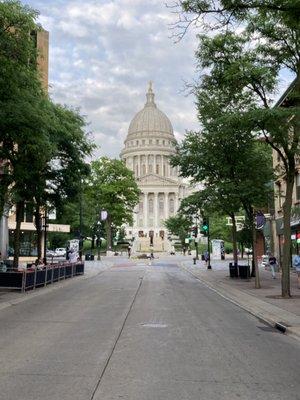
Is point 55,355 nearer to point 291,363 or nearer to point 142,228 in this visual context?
point 291,363

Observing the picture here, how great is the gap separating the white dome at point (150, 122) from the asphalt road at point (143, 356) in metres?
170

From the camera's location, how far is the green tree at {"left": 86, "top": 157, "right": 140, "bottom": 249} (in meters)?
95.6

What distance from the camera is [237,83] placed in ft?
66.1

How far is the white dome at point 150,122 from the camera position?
7264 inches

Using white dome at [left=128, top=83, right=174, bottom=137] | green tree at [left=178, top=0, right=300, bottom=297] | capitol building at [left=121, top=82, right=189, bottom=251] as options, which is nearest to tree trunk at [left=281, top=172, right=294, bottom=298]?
green tree at [left=178, top=0, right=300, bottom=297]

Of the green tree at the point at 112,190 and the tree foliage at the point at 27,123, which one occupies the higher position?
the green tree at the point at 112,190

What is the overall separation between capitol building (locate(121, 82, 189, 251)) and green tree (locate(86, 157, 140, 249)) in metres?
69.4

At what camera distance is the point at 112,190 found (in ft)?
311

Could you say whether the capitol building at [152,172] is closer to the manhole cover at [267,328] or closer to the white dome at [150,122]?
the white dome at [150,122]

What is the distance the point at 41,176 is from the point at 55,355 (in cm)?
1977

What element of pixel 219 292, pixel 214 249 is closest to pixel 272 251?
pixel 219 292

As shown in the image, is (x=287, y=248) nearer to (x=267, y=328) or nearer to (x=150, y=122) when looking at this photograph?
(x=267, y=328)

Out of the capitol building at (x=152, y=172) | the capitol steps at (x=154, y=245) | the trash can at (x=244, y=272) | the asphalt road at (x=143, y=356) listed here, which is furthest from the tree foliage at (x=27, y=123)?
the capitol building at (x=152, y=172)

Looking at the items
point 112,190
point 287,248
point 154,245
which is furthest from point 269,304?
point 154,245
